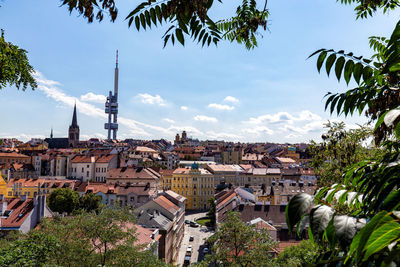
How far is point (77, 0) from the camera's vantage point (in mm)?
3062

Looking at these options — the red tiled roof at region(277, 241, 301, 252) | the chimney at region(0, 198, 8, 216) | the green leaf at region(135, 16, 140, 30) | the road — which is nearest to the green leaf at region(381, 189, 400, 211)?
the green leaf at region(135, 16, 140, 30)

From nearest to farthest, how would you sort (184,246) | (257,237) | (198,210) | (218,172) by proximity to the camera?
(257,237)
(184,246)
(198,210)
(218,172)

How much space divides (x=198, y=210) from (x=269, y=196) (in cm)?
3301

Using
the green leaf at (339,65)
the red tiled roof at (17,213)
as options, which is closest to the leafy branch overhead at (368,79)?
the green leaf at (339,65)

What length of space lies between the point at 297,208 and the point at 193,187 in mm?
87854

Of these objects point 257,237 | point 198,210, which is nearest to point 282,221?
point 257,237

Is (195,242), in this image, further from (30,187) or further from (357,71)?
(357,71)

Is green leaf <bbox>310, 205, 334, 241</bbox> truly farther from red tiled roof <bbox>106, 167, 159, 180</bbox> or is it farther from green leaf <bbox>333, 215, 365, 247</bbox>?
red tiled roof <bbox>106, 167, 159, 180</bbox>

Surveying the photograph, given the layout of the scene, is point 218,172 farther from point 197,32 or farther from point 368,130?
point 197,32

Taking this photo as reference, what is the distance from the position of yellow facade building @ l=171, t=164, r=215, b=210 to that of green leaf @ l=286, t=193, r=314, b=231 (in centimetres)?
8766

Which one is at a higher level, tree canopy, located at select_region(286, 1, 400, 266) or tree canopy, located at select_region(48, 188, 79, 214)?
tree canopy, located at select_region(286, 1, 400, 266)

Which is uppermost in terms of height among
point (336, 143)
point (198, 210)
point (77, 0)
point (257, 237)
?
point (77, 0)

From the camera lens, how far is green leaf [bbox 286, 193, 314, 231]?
171 centimetres

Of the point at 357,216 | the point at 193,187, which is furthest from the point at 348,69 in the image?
the point at 193,187
